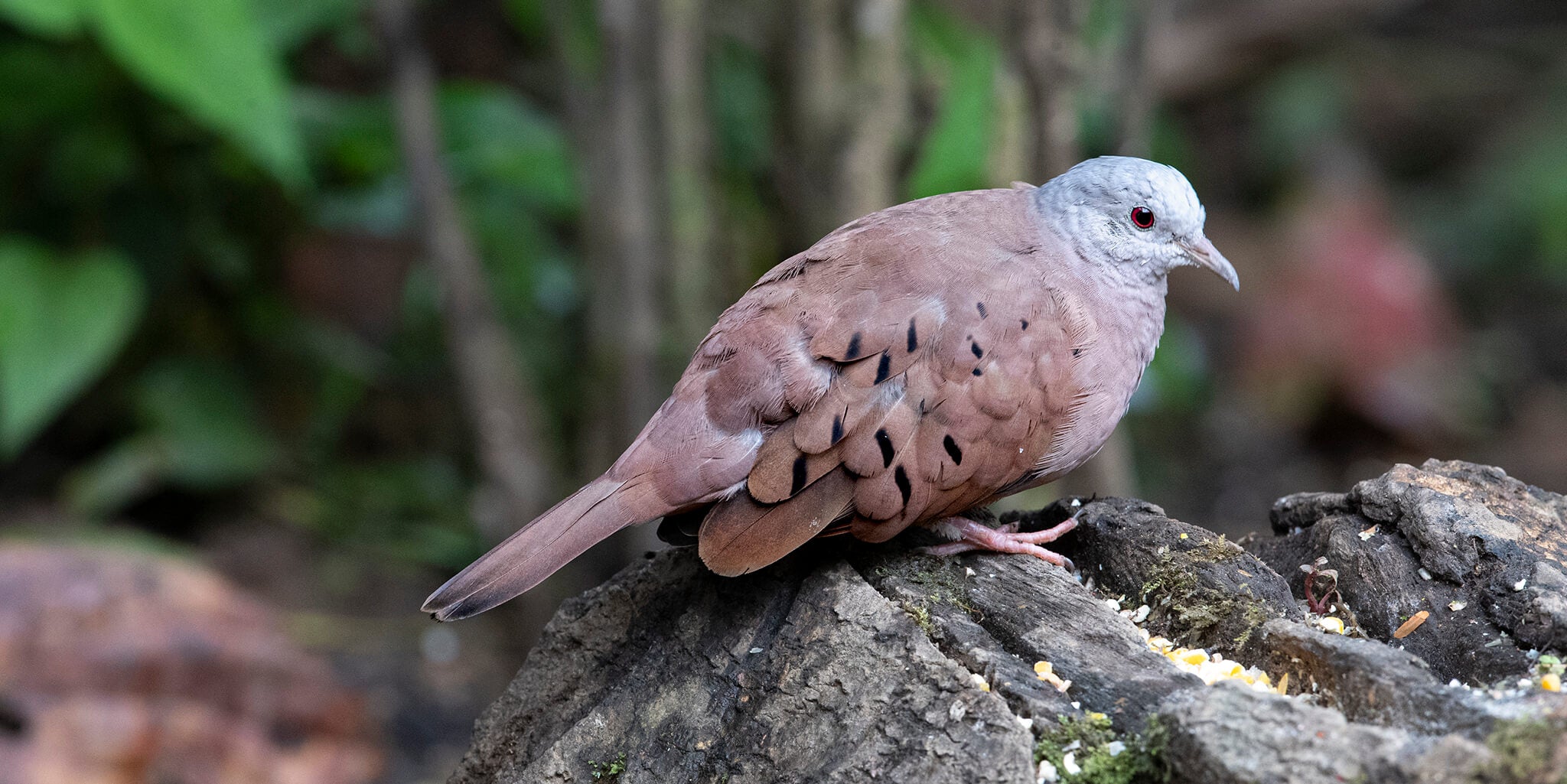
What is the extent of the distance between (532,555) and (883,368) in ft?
2.71

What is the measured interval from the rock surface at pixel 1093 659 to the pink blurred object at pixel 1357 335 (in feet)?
20.4

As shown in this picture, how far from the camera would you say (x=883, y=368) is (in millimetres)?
2770

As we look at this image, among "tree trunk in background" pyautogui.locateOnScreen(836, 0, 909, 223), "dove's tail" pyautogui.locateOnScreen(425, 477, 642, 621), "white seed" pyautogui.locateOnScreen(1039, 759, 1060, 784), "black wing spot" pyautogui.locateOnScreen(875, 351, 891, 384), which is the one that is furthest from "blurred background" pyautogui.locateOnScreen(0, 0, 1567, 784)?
"white seed" pyautogui.locateOnScreen(1039, 759, 1060, 784)

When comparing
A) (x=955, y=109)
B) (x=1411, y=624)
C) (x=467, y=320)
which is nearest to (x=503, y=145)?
(x=467, y=320)

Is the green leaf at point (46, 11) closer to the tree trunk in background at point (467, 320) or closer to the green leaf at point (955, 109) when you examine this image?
the tree trunk in background at point (467, 320)

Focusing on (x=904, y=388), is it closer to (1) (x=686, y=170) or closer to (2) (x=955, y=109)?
(2) (x=955, y=109)

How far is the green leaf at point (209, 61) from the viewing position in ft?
16.9

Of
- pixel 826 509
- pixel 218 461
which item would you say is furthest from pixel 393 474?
pixel 826 509

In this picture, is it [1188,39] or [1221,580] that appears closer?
[1221,580]

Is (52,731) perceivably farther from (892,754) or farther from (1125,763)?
(1125,763)

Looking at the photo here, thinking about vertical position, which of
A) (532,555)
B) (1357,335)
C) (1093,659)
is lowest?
(1357,335)

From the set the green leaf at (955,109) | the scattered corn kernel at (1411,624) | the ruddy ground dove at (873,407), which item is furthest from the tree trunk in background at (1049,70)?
the scattered corn kernel at (1411,624)

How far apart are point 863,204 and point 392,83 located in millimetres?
2177

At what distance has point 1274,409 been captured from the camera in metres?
9.02
